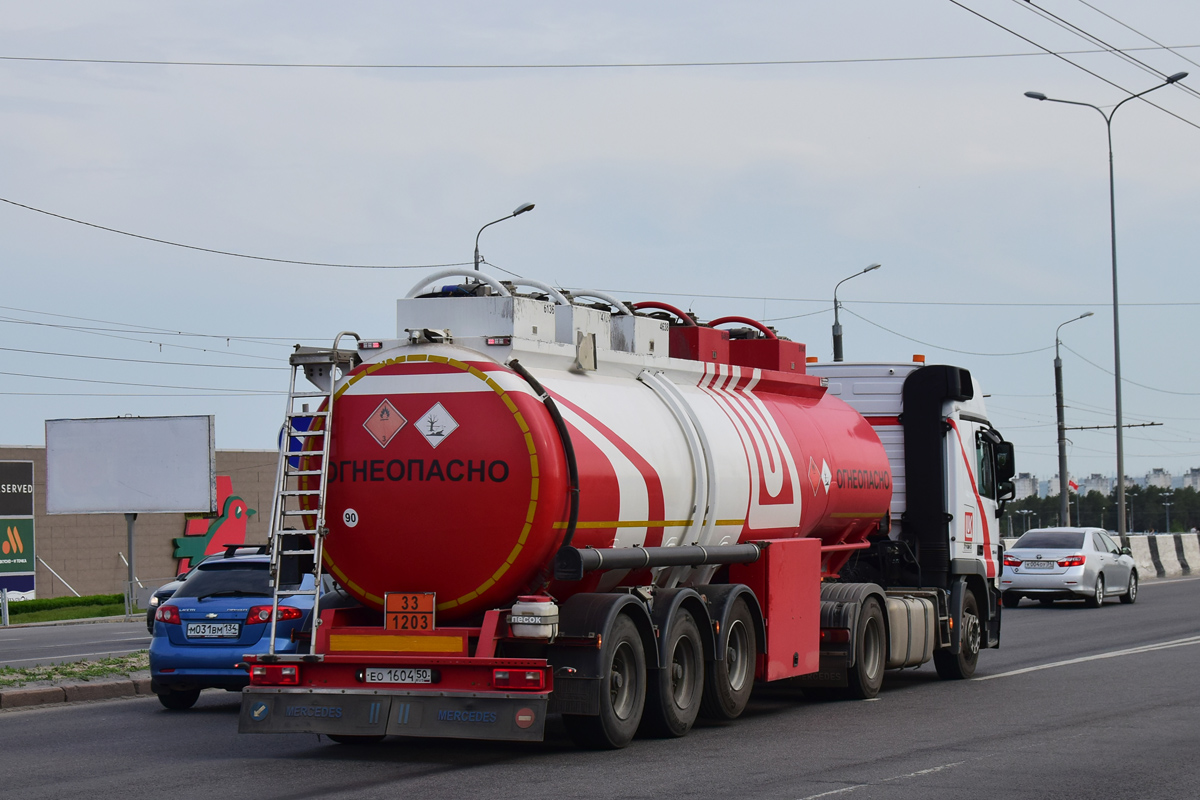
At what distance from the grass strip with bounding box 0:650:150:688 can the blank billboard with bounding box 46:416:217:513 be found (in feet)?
65.0

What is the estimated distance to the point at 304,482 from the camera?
1080 centimetres

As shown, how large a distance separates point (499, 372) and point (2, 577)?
123 ft

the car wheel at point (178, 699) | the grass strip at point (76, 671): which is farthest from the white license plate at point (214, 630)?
the grass strip at point (76, 671)

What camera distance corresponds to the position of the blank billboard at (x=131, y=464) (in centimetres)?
3769

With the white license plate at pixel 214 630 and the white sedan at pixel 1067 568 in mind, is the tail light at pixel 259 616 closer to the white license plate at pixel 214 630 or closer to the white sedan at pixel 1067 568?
the white license plate at pixel 214 630

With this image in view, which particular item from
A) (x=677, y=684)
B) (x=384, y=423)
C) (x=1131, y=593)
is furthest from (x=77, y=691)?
(x=1131, y=593)

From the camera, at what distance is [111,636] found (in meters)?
28.7

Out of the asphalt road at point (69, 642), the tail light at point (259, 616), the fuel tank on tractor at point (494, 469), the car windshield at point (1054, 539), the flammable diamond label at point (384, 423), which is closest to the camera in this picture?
the fuel tank on tractor at point (494, 469)

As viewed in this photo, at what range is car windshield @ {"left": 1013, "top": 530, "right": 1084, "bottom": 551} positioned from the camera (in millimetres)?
30219

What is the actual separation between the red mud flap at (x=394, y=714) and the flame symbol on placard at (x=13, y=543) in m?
36.7

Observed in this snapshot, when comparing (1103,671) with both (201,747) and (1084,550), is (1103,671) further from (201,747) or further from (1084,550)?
(1084,550)

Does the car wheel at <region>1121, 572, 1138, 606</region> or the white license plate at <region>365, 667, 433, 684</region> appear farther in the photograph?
the car wheel at <region>1121, 572, 1138, 606</region>

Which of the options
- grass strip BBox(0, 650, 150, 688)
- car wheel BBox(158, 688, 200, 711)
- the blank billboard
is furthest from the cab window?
the blank billboard

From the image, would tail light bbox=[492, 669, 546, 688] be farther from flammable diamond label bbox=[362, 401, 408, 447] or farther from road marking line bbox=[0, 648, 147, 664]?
road marking line bbox=[0, 648, 147, 664]
